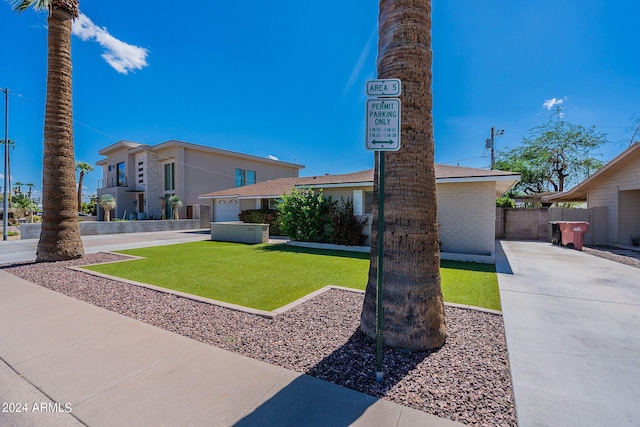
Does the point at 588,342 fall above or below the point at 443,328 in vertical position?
below

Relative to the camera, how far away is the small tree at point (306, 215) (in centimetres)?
1307

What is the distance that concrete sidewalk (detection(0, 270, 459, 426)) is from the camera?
90.9 inches

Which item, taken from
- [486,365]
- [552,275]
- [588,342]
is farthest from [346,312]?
[552,275]

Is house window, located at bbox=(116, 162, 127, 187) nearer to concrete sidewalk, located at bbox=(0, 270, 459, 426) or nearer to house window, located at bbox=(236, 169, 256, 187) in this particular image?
house window, located at bbox=(236, 169, 256, 187)

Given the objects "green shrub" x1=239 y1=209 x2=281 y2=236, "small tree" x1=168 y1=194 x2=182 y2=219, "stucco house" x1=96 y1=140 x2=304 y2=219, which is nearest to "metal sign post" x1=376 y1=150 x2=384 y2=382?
"green shrub" x1=239 y1=209 x2=281 y2=236

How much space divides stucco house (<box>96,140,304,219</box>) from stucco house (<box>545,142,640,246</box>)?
88.6 feet

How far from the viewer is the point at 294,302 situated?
5062 millimetres

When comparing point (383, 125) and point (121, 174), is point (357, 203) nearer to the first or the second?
point (383, 125)

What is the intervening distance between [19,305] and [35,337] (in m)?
1.98

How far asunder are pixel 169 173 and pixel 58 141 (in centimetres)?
2040

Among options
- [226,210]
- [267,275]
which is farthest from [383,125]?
[226,210]

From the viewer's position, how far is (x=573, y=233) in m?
12.2

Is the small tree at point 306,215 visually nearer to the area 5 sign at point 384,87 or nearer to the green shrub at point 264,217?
the green shrub at point 264,217

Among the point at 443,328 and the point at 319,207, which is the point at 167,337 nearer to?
the point at 443,328
